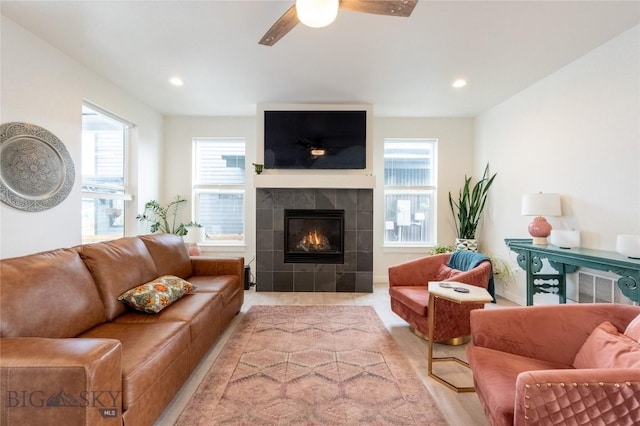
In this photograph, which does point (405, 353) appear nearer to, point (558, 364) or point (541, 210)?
point (558, 364)

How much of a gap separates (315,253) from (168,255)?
2.00m

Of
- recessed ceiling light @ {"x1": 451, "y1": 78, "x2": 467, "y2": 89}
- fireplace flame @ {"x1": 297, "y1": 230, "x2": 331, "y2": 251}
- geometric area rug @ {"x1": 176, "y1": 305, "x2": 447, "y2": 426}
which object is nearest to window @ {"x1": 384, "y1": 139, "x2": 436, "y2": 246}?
fireplace flame @ {"x1": 297, "y1": 230, "x2": 331, "y2": 251}

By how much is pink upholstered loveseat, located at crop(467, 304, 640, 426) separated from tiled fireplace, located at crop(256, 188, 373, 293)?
101 inches

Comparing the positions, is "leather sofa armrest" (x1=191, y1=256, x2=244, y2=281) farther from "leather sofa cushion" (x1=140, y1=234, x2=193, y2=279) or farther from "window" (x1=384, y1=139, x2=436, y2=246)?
"window" (x1=384, y1=139, x2=436, y2=246)

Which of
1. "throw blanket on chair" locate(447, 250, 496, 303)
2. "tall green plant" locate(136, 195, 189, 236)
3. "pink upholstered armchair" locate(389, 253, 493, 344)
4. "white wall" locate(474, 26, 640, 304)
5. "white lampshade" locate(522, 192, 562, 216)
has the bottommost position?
"pink upholstered armchair" locate(389, 253, 493, 344)

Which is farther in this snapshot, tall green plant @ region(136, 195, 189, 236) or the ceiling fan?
tall green plant @ region(136, 195, 189, 236)

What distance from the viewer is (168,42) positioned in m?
2.59

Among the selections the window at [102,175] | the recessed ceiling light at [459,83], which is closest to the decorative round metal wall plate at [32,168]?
the window at [102,175]

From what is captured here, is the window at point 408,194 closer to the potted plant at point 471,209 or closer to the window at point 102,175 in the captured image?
the potted plant at point 471,209

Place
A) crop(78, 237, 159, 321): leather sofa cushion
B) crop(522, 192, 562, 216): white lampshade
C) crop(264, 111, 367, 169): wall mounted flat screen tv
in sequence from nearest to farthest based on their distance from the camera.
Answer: crop(78, 237, 159, 321): leather sofa cushion
crop(522, 192, 562, 216): white lampshade
crop(264, 111, 367, 169): wall mounted flat screen tv

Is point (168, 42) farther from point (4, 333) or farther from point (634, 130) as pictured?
point (634, 130)

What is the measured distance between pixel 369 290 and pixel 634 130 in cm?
317

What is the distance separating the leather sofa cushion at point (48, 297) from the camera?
1376 mm

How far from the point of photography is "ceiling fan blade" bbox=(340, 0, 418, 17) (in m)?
1.63
